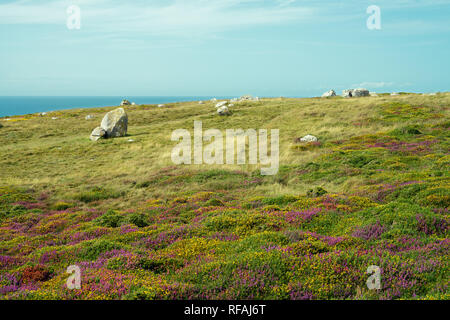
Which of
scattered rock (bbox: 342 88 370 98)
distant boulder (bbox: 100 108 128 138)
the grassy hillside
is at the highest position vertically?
scattered rock (bbox: 342 88 370 98)

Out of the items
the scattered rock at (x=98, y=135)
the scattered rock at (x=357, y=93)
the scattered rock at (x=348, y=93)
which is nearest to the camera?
→ the scattered rock at (x=98, y=135)

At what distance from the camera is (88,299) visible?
7.02 meters

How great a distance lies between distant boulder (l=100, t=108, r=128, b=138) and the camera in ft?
169

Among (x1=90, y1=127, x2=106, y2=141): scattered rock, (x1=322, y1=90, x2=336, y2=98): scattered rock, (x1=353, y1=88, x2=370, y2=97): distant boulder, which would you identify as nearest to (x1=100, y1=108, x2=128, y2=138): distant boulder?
(x1=90, y1=127, x2=106, y2=141): scattered rock

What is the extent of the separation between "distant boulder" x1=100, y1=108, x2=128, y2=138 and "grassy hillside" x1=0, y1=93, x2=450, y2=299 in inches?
504

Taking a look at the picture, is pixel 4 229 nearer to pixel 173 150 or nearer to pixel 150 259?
pixel 150 259

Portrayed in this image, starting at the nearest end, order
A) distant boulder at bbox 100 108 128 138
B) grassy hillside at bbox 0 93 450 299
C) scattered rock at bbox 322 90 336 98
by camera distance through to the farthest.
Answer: grassy hillside at bbox 0 93 450 299
distant boulder at bbox 100 108 128 138
scattered rock at bbox 322 90 336 98

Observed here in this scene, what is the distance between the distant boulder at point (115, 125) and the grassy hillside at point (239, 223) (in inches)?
504

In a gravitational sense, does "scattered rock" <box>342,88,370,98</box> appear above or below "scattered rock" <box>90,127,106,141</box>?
above

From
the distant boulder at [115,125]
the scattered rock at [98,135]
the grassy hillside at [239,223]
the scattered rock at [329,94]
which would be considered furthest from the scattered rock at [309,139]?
the scattered rock at [329,94]

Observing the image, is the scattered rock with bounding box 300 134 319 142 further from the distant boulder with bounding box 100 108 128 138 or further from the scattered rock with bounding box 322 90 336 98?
the scattered rock with bounding box 322 90 336 98

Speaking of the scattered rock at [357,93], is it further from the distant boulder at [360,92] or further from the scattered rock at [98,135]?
the scattered rock at [98,135]

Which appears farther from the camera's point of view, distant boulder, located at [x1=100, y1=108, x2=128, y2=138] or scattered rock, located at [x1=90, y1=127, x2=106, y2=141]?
distant boulder, located at [x1=100, y1=108, x2=128, y2=138]

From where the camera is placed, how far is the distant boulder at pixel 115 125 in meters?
51.4
